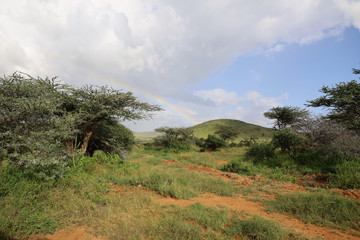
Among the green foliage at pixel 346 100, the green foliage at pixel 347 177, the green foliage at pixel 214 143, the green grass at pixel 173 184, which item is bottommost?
the green grass at pixel 173 184

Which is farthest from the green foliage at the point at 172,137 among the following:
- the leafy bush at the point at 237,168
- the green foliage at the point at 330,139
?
the green foliage at the point at 330,139

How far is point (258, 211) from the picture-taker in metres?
4.45

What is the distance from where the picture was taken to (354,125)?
1211 centimetres

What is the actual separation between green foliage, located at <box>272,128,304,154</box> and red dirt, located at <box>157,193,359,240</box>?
8378 millimetres

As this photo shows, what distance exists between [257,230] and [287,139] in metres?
10.7

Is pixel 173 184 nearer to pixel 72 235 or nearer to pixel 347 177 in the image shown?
pixel 72 235

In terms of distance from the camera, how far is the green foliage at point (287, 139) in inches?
453

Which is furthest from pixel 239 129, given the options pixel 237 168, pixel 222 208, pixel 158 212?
pixel 158 212

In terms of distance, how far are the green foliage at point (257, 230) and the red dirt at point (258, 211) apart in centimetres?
46

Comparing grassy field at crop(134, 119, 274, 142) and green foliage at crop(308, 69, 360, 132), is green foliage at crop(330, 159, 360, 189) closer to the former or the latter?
green foliage at crop(308, 69, 360, 132)

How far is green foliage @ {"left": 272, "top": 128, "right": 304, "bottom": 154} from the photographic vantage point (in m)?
11.5

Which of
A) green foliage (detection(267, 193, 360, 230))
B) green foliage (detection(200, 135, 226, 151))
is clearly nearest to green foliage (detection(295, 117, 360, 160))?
green foliage (detection(267, 193, 360, 230))

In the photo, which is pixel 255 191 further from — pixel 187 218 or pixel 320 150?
pixel 320 150

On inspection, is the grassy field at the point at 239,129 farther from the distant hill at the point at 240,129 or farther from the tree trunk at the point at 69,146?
the tree trunk at the point at 69,146
